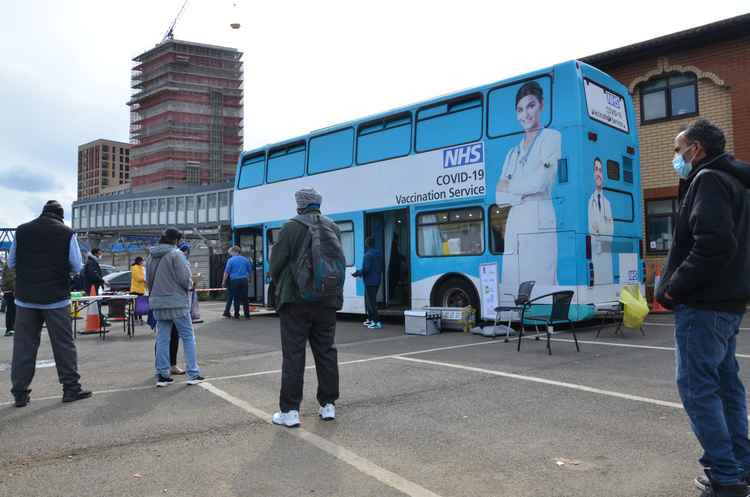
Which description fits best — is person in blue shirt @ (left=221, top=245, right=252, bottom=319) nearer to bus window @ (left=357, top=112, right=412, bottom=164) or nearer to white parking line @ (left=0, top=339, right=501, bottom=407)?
bus window @ (left=357, top=112, right=412, bottom=164)

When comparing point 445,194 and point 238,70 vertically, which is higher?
point 238,70

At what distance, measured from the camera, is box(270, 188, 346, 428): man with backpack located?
4828mm

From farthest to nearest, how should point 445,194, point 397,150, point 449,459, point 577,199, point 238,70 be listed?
point 238,70
point 397,150
point 445,194
point 577,199
point 449,459

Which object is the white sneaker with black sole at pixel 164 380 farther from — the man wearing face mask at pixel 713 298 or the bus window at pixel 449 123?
the bus window at pixel 449 123

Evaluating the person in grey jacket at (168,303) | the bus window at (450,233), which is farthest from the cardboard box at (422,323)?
the person in grey jacket at (168,303)

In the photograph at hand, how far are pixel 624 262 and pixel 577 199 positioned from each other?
184 cm

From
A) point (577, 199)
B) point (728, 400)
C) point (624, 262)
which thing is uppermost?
point (577, 199)

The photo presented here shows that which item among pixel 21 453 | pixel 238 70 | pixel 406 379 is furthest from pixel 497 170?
pixel 238 70

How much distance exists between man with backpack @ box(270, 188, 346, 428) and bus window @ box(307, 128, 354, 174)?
8.49 meters

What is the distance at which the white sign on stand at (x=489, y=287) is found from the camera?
10.3m

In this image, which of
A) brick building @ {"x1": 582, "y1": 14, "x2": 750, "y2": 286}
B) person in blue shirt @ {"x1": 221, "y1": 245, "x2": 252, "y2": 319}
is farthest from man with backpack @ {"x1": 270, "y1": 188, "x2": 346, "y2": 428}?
brick building @ {"x1": 582, "y1": 14, "x2": 750, "y2": 286}

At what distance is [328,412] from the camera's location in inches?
194

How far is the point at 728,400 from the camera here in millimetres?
3158

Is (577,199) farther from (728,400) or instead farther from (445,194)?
(728,400)
